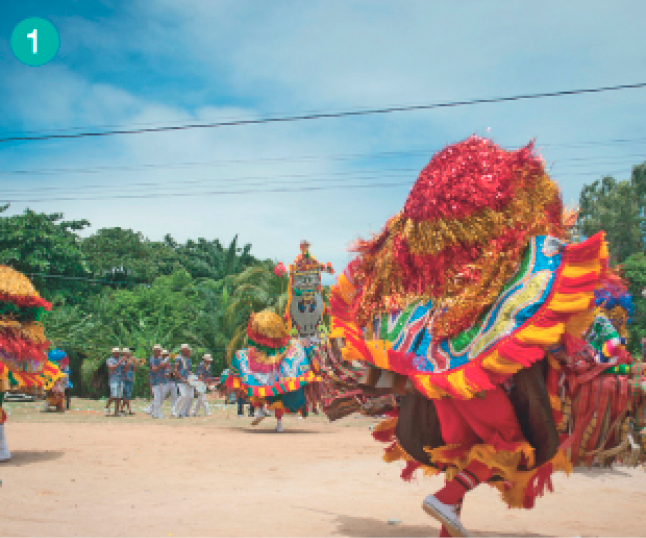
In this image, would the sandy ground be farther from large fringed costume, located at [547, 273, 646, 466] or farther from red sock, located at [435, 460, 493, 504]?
red sock, located at [435, 460, 493, 504]

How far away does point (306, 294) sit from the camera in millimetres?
13633

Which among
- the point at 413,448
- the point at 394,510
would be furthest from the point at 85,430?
the point at 413,448

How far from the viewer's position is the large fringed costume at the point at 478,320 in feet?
12.7

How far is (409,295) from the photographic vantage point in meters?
4.48

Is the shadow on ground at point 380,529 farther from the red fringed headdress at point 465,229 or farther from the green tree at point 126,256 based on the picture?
the green tree at point 126,256

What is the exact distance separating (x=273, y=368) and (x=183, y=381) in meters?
5.09

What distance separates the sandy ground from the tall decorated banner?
2.66 m

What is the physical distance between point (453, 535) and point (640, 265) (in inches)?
757

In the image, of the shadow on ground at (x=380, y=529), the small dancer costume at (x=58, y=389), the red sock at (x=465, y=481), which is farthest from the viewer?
the small dancer costume at (x=58, y=389)

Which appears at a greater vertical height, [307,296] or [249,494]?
[307,296]

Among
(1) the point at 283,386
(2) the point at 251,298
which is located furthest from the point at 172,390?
(2) the point at 251,298

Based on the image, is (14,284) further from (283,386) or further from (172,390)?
(172,390)

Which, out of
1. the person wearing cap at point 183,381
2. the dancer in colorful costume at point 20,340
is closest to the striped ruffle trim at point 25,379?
the dancer in colorful costume at point 20,340

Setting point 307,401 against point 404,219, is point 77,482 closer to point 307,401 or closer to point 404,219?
point 404,219
